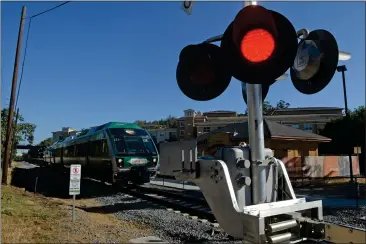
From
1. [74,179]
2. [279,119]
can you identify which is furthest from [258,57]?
[279,119]

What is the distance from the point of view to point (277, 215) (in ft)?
9.61

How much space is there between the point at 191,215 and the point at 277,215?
7.84m

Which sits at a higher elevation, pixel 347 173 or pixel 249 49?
pixel 249 49

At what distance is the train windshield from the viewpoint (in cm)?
1673

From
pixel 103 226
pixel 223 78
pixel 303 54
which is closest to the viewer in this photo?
pixel 303 54

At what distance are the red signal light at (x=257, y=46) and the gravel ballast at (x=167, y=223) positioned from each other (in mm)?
4935

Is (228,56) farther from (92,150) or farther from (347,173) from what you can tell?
(347,173)

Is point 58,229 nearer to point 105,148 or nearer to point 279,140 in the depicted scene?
point 105,148

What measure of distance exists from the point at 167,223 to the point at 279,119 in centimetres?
6033

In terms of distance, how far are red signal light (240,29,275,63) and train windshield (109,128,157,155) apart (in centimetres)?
1429

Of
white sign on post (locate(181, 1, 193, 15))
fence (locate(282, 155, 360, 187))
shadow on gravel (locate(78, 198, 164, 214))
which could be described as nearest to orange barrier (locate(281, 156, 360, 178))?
fence (locate(282, 155, 360, 187))

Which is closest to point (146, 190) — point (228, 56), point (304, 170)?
point (304, 170)

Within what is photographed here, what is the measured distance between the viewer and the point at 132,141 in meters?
17.3

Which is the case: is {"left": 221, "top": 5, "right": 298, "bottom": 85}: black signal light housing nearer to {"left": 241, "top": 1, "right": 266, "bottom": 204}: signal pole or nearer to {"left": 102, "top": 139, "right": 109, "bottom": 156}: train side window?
{"left": 241, "top": 1, "right": 266, "bottom": 204}: signal pole
